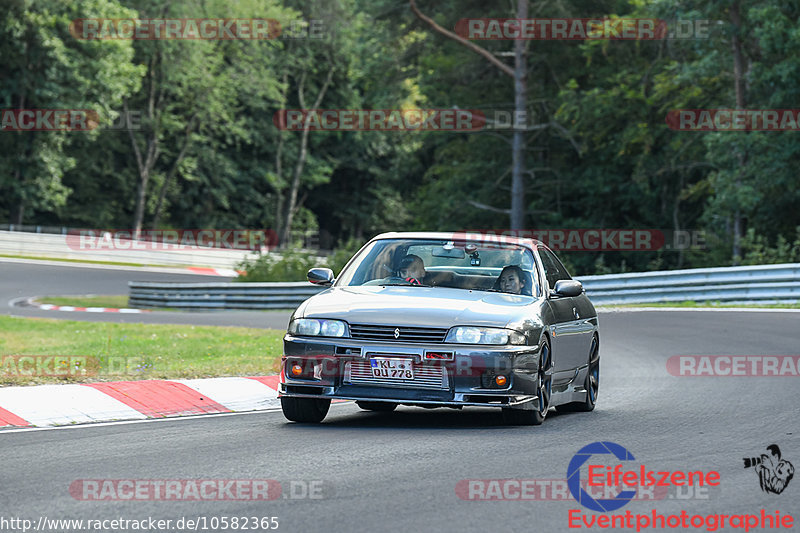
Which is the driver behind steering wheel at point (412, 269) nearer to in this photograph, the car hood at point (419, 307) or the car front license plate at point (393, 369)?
the car hood at point (419, 307)

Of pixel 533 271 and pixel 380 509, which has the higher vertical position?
pixel 533 271

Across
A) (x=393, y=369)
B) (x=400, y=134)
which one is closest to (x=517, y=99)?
(x=400, y=134)

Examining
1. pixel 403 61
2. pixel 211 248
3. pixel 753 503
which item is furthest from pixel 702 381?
pixel 211 248

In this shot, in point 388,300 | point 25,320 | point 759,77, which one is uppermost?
point 759,77

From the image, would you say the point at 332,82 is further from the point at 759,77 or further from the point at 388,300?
the point at 388,300

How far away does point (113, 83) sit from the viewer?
62281 mm

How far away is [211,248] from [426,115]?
1128cm

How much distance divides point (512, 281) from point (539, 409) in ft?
4.04

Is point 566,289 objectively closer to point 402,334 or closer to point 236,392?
point 402,334

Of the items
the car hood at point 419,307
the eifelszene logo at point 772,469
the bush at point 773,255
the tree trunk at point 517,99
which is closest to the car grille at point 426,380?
the car hood at point 419,307

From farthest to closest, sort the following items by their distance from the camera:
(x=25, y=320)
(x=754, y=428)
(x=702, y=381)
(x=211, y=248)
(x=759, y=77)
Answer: (x=211, y=248) < (x=759, y=77) < (x=25, y=320) < (x=702, y=381) < (x=754, y=428)

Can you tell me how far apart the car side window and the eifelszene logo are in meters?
3.07

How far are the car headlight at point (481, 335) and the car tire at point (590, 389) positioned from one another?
220 cm

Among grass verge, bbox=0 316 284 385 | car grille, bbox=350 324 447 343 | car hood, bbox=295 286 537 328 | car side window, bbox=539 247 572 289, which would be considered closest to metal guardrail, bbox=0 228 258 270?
grass verge, bbox=0 316 284 385
